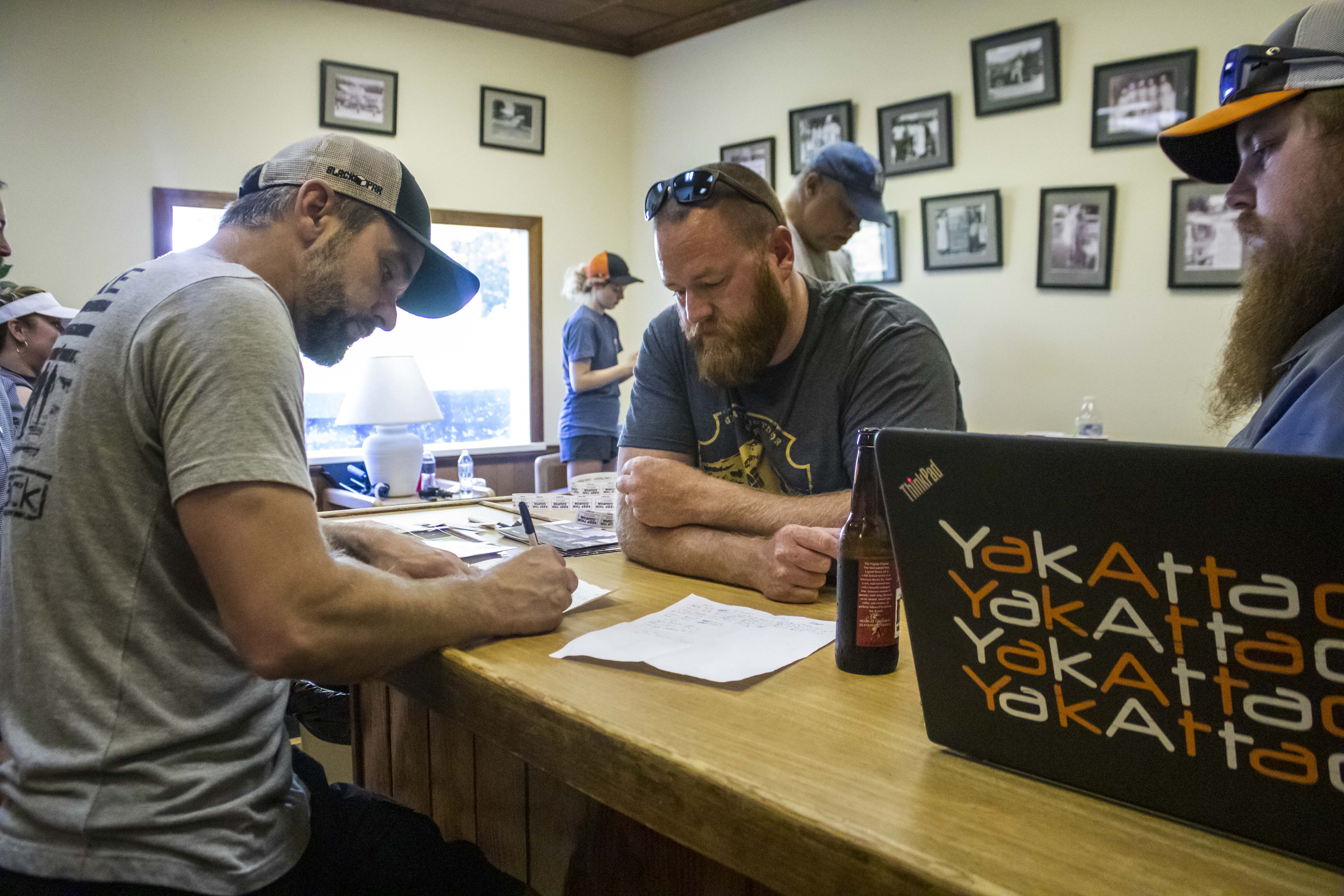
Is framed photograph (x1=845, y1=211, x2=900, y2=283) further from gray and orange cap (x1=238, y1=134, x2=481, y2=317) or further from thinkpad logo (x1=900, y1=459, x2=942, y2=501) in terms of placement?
thinkpad logo (x1=900, y1=459, x2=942, y2=501)

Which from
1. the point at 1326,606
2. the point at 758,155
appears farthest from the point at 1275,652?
the point at 758,155

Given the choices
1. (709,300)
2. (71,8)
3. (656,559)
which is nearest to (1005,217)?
(709,300)

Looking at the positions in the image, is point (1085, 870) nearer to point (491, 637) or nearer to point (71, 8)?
point (491, 637)

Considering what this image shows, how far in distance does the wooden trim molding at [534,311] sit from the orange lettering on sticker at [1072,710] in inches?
193

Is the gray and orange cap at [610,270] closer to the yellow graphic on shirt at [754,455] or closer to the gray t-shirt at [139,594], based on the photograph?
the yellow graphic on shirt at [754,455]

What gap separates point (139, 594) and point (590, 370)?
3528 millimetres

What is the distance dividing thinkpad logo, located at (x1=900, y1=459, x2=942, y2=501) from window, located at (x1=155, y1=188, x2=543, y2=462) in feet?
14.3

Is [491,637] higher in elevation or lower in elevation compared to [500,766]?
higher

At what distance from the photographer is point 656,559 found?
4.83ft

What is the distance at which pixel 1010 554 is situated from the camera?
2.12 ft

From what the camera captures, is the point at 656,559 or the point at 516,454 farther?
the point at 516,454

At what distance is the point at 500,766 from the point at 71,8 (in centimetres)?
450

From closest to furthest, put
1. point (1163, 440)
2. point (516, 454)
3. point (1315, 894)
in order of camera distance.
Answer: point (1315, 894) → point (1163, 440) → point (516, 454)

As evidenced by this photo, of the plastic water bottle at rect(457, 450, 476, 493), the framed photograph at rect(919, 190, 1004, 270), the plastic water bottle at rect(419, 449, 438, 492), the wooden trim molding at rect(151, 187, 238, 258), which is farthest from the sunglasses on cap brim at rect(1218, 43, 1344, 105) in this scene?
the wooden trim molding at rect(151, 187, 238, 258)
